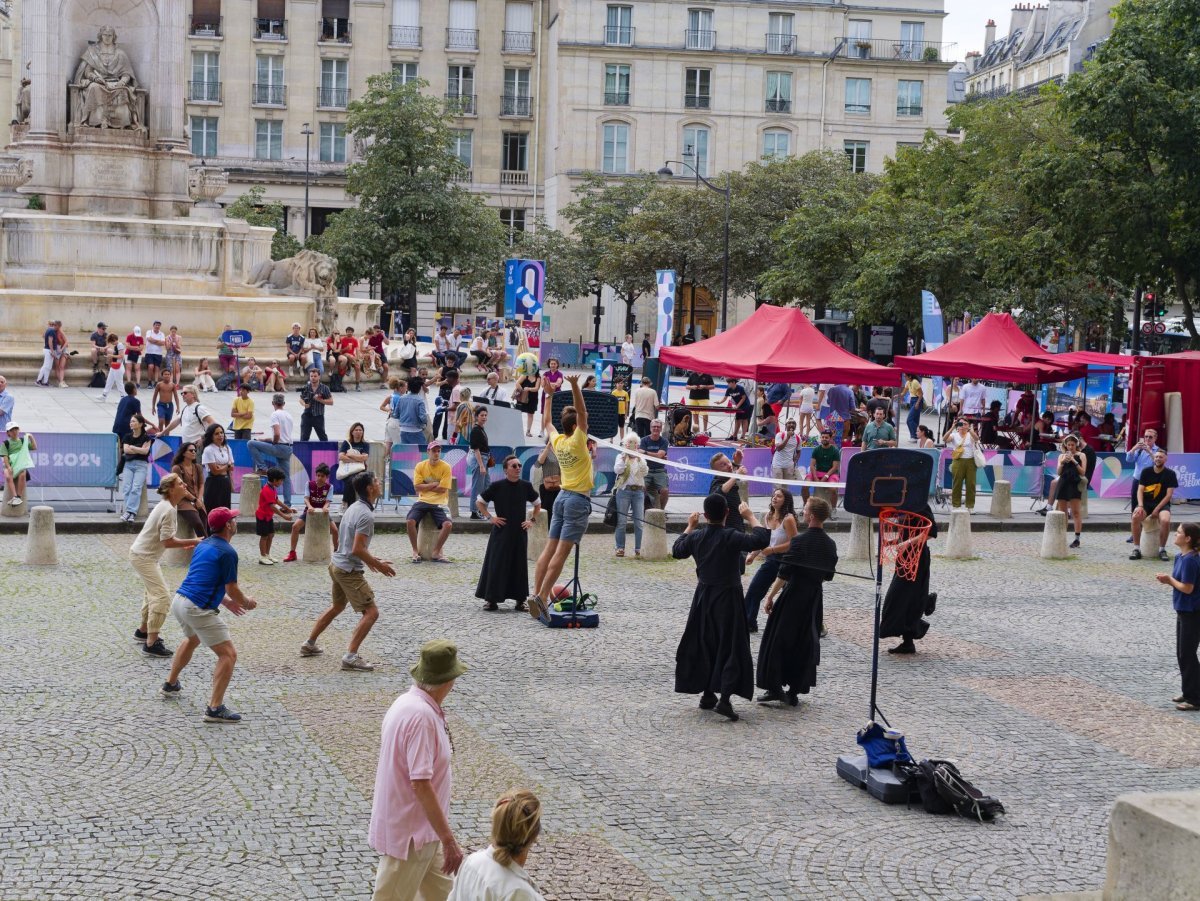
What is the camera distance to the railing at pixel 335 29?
7519 cm

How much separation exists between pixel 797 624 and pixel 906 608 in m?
2.19

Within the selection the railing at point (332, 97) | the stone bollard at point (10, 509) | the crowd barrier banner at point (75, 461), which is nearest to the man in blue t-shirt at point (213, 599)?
the stone bollard at point (10, 509)

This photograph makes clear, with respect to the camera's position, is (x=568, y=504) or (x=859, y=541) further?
(x=859, y=541)

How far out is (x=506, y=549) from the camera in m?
14.9

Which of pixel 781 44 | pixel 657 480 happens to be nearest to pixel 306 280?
pixel 657 480

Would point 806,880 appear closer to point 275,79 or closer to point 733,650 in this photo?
point 733,650

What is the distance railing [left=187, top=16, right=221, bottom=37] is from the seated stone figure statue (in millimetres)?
39827

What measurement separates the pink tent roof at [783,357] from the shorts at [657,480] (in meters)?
4.93

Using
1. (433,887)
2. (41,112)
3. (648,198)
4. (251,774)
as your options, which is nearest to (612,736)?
(251,774)

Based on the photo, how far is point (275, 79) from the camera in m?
75.0

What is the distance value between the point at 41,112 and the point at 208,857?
100 feet

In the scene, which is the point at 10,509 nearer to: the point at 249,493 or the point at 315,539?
the point at 249,493

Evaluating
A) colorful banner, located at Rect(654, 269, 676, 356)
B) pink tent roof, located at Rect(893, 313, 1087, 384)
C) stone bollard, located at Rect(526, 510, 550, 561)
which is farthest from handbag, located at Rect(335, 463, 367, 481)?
colorful banner, located at Rect(654, 269, 676, 356)

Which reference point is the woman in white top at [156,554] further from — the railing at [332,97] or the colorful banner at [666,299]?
the railing at [332,97]
